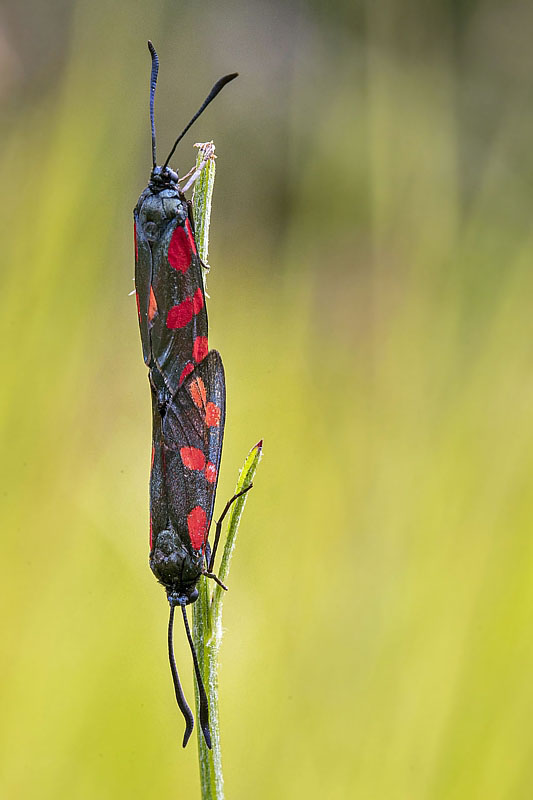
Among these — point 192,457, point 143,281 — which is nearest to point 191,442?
point 192,457

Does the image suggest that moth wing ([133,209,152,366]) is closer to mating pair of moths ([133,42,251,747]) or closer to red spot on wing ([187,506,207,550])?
mating pair of moths ([133,42,251,747])

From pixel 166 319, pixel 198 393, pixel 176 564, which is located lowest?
pixel 176 564

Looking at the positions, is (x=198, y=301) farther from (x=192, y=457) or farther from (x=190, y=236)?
(x=192, y=457)

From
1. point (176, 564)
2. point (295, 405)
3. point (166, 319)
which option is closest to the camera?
point (176, 564)

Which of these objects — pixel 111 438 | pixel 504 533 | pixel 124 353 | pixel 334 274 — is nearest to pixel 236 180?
pixel 334 274

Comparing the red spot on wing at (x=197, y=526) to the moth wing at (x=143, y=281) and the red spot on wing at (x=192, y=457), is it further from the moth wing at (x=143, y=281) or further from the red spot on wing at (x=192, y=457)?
the moth wing at (x=143, y=281)

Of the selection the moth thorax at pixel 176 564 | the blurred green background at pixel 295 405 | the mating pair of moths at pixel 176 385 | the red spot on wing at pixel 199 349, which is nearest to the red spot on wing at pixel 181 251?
the mating pair of moths at pixel 176 385
